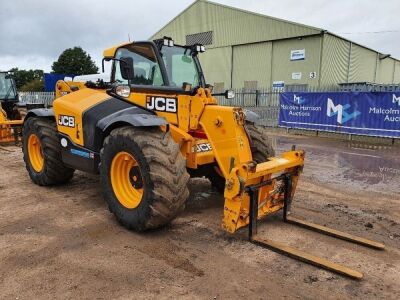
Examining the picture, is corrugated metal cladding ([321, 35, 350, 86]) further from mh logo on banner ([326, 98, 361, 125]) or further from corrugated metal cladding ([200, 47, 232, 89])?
mh logo on banner ([326, 98, 361, 125])

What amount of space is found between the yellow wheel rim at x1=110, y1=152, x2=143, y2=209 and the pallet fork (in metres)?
1.39

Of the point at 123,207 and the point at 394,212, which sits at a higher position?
the point at 123,207

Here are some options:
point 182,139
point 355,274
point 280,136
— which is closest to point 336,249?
point 355,274

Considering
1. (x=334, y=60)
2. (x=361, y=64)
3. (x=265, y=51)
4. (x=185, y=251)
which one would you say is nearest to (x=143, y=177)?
(x=185, y=251)

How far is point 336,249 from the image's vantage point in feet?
13.5

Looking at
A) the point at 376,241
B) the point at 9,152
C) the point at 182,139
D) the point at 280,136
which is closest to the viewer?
the point at 376,241

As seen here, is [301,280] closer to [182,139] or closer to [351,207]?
[182,139]

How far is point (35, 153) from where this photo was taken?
22.3ft

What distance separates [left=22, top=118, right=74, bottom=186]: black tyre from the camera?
6180mm

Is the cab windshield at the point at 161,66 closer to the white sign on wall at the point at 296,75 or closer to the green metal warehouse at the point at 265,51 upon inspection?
the green metal warehouse at the point at 265,51

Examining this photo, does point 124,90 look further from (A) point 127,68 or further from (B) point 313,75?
(B) point 313,75

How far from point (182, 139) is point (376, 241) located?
2627 mm

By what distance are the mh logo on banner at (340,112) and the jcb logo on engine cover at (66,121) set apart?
10.3 m

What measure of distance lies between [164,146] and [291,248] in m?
1.78
